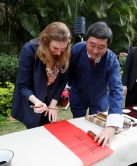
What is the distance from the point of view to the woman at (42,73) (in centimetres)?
129

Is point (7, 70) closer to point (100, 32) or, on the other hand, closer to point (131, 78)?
point (131, 78)

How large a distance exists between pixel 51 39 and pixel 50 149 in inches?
27.0

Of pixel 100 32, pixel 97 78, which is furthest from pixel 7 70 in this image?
pixel 100 32

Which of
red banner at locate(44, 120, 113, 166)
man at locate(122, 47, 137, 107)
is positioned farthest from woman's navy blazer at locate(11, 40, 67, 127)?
man at locate(122, 47, 137, 107)

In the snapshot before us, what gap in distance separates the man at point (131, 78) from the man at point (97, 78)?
3.09 feet

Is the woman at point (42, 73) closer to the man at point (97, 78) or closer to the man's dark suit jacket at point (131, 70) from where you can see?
the man at point (97, 78)

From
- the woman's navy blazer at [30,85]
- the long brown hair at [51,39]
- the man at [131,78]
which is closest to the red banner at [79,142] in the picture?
the woman's navy blazer at [30,85]

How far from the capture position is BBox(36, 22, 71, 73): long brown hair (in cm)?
126

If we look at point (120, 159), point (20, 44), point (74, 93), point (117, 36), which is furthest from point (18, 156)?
point (117, 36)

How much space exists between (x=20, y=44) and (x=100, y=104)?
5.69 metres

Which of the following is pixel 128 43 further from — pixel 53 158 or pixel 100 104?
pixel 53 158

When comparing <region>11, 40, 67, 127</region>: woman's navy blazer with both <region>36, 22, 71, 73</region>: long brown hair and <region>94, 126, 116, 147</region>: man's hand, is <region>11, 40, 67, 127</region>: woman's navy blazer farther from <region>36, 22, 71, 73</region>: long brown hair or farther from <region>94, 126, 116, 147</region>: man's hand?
<region>94, 126, 116, 147</region>: man's hand

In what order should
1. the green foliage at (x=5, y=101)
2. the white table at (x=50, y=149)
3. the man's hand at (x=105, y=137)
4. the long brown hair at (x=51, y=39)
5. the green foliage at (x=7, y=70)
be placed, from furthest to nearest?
the green foliage at (x=7, y=70) < the green foliage at (x=5, y=101) < the long brown hair at (x=51, y=39) < the man's hand at (x=105, y=137) < the white table at (x=50, y=149)

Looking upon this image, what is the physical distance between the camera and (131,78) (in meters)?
Result: 2.62
